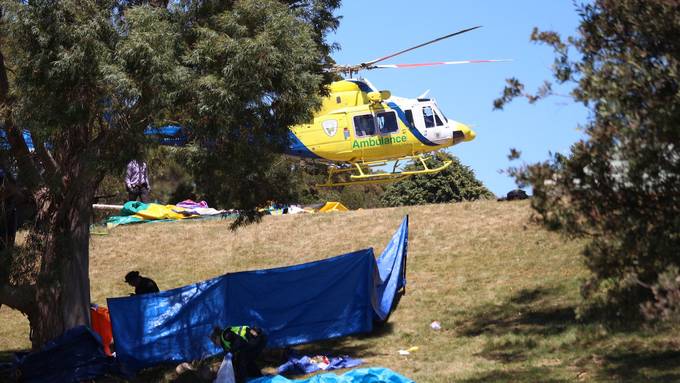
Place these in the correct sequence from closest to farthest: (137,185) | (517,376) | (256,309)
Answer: (517,376) → (256,309) → (137,185)

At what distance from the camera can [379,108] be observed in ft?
78.7

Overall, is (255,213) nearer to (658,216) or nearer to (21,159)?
(21,159)

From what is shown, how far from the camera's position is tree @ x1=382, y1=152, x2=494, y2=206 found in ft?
112

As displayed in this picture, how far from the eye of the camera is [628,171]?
20.3 feet

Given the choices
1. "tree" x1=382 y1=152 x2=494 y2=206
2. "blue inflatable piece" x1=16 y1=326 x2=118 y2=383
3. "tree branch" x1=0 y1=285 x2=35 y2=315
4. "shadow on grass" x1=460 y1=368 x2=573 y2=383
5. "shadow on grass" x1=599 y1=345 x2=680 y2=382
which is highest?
"tree" x1=382 y1=152 x2=494 y2=206

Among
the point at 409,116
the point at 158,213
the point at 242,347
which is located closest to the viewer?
the point at 242,347

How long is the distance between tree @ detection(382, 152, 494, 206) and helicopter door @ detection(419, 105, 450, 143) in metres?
9.42

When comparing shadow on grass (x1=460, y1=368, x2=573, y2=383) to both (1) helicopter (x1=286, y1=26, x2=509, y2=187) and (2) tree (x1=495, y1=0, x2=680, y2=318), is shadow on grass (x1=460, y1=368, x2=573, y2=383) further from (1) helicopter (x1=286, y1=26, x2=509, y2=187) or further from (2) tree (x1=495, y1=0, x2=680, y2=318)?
(1) helicopter (x1=286, y1=26, x2=509, y2=187)

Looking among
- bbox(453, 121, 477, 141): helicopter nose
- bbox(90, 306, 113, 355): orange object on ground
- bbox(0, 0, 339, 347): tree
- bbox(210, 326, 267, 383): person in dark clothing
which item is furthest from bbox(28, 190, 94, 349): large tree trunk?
bbox(453, 121, 477, 141): helicopter nose

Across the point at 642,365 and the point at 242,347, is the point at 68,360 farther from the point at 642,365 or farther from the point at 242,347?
the point at 642,365

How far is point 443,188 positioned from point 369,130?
35.1 ft

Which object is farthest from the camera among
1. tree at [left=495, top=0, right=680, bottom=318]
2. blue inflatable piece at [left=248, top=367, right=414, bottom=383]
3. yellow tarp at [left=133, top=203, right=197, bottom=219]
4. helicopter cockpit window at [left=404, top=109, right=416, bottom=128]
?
helicopter cockpit window at [left=404, top=109, right=416, bottom=128]

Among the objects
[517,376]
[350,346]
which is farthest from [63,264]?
[517,376]

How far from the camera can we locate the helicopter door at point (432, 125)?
24469 mm
